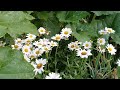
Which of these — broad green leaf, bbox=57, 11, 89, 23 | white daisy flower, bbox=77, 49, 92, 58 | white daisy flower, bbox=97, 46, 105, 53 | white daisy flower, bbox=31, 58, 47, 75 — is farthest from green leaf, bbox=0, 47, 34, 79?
broad green leaf, bbox=57, 11, 89, 23

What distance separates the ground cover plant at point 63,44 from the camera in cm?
161

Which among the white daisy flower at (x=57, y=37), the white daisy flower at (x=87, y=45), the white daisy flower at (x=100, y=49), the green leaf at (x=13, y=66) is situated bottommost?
the white daisy flower at (x=100, y=49)

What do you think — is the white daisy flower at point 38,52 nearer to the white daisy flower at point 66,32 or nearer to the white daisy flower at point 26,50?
the white daisy flower at point 26,50

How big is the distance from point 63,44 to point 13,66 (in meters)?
0.67

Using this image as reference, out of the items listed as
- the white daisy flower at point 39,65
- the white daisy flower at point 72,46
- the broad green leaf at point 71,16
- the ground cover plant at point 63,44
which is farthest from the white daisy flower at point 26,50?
the broad green leaf at point 71,16

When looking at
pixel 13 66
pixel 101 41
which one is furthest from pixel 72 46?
pixel 13 66

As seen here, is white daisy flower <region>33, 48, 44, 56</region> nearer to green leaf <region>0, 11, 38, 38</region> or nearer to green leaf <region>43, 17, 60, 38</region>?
green leaf <region>0, 11, 38, 38</region>

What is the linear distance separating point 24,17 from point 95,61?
1.64 feet

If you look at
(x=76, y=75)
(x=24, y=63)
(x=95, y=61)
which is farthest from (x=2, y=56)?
(x=95, y=61)

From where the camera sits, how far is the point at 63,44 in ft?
6.31

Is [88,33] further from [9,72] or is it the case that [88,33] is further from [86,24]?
[9,72]

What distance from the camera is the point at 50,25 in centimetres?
205

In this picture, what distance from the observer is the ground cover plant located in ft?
5.27
